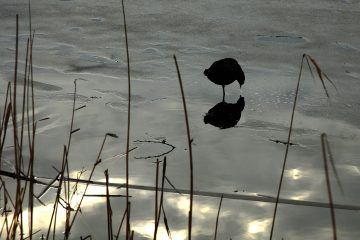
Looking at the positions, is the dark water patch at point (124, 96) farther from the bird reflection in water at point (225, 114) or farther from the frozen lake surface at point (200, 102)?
the bird reflection in water at point (225, 114)

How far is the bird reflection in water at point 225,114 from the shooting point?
336 centimetres

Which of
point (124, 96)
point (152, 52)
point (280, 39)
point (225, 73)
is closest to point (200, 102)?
point (225, 73)

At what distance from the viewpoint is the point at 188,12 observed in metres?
5.53

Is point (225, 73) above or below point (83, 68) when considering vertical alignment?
above

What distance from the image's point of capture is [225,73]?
3.61m

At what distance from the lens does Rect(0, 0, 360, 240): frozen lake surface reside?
244cm

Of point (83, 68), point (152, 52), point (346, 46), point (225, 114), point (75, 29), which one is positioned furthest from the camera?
point (75, 29)

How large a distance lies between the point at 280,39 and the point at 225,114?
4.95 ft

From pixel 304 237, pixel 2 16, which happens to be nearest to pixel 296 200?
pixel 304 237

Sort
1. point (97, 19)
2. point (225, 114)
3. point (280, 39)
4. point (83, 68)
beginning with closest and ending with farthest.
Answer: point (225, 114)
point (83, 68)
point (280, 39)
point (97, 19)

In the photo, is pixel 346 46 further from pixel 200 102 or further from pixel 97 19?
pixel 97 19

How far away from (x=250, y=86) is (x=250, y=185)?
1251 millimetres

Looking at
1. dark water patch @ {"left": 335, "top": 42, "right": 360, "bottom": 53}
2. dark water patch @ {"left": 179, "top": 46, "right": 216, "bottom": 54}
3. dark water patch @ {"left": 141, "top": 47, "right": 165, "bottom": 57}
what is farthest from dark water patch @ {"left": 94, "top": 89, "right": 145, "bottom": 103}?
dark water patch @ {"left": 335, "top": 42, "right": 360, "bottom": 53}

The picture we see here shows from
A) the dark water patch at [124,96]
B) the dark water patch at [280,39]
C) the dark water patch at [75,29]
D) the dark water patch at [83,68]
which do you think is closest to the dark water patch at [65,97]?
the dark water patch at [124,96]
